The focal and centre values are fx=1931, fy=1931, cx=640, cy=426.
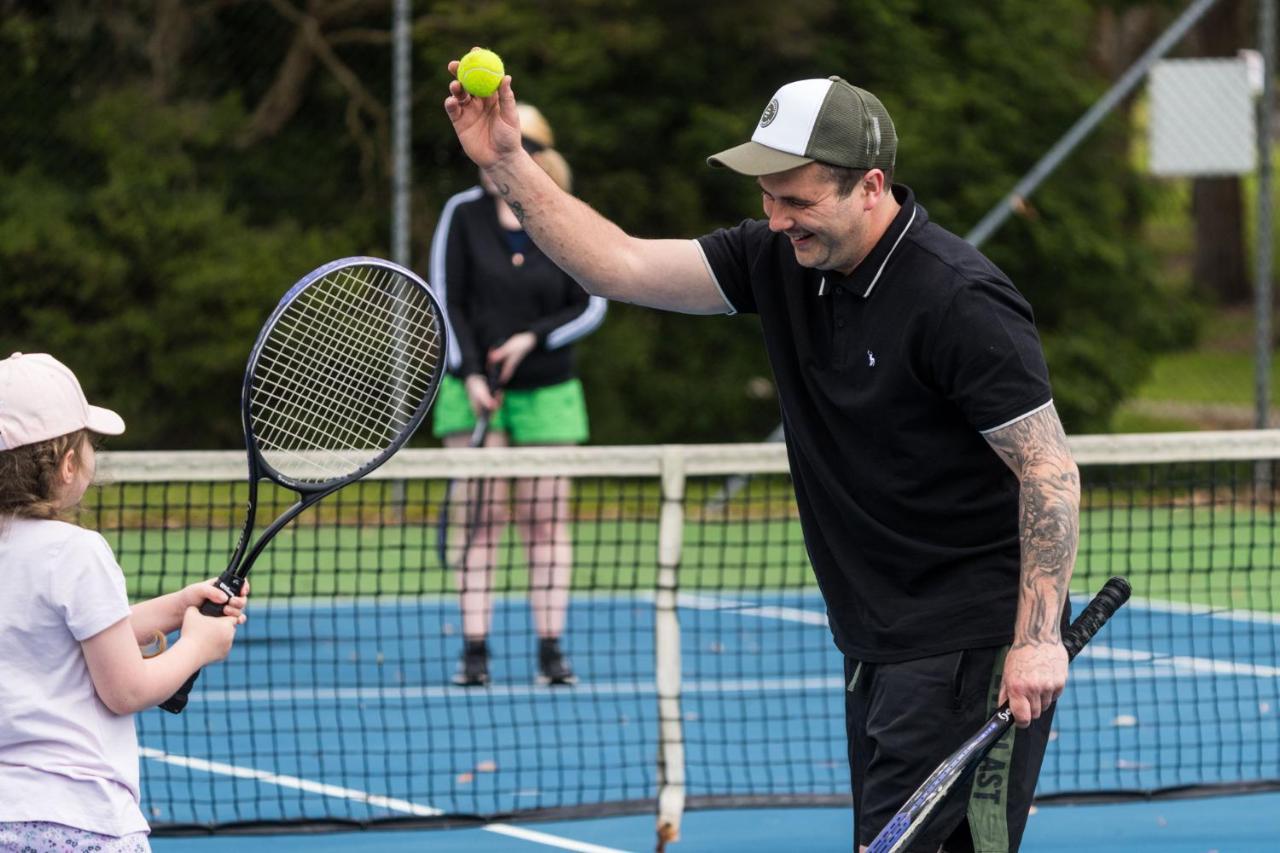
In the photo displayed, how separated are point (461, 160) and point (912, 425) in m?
8.69

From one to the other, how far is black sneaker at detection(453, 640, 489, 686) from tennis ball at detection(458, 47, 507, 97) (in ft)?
10.9

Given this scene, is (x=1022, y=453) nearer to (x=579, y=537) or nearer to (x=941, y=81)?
(x=579, y=537)

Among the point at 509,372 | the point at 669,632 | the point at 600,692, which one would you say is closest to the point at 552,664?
the point at 600,692

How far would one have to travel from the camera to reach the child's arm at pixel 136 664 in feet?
9.72

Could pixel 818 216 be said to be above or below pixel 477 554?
above

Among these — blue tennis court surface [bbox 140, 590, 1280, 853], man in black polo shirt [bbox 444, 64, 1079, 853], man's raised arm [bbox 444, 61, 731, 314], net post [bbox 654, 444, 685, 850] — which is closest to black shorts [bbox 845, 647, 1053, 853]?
man in black polo shirt [bbox 444, 64, 1079, 853]

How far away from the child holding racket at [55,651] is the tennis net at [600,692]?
97cm

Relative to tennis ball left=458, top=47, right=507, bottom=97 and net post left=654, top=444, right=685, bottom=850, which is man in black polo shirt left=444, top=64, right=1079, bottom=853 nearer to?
tennis ball left=458, top=47, right=507, bottom=97

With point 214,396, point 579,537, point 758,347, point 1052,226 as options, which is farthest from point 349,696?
point 1052,226

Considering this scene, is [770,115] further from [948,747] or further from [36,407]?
[36,407]

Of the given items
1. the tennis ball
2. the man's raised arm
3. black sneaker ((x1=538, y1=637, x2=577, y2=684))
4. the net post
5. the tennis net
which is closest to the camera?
the tennis ball

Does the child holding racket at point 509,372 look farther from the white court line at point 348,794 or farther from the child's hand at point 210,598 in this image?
the child's hand at point 210,598

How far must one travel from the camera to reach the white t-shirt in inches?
116

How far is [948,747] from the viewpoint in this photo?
3363 mm
